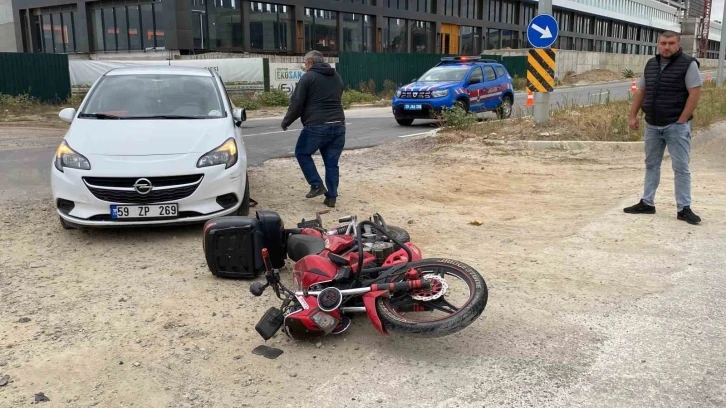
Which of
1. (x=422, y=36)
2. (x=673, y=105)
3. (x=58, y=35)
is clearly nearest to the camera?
(x=673, y=105)

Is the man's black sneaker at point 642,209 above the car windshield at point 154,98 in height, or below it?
below

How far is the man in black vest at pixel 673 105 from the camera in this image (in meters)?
6.06

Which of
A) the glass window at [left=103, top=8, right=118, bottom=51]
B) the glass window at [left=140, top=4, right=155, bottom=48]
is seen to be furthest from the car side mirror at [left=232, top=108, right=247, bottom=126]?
the glass window at [left=103, top=8, right=118, bottom=51]

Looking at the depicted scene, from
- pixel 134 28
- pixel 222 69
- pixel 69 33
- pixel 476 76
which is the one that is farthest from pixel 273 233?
pixel 69 33

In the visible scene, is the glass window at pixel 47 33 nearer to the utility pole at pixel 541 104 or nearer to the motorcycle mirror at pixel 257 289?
the utility pole at pixel 541 104

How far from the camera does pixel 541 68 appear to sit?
12.4m

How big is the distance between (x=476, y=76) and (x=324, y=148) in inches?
415

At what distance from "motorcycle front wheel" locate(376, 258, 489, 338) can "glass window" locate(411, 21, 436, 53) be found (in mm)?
40257

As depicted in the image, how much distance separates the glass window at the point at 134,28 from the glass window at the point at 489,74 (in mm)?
18536

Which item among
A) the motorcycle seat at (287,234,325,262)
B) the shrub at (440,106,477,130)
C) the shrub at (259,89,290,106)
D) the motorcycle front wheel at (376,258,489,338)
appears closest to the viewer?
the motorcycle front wheel at (376,258,489,338)

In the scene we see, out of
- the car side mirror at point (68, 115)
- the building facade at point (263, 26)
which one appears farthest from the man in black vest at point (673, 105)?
the building facade at point (263, 26)

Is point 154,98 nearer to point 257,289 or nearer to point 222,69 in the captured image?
point 257,289

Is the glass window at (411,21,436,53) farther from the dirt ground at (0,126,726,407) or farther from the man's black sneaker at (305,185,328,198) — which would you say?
the dirt ground at (0,126,726,407)

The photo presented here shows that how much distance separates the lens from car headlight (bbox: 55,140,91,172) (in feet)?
18.1
